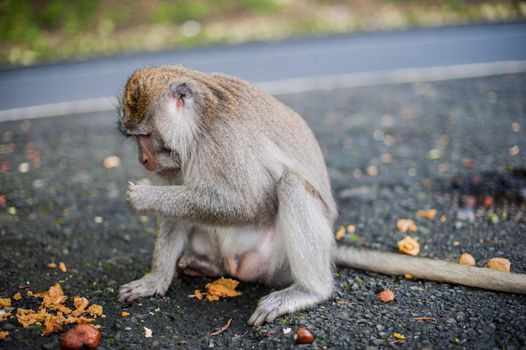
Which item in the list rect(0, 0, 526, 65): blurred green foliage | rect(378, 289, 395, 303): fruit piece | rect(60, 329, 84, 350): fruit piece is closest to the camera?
rect(60, 329, 84, 350): fruit piece

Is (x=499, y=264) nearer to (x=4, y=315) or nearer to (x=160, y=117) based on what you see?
(x=160, y=117)

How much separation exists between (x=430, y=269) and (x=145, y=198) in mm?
2019

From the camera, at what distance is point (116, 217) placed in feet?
18.0

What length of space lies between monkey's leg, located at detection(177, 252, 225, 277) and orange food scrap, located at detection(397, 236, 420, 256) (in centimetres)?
143

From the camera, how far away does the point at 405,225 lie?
506 cm

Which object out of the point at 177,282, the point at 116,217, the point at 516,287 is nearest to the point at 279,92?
the point at 116,217

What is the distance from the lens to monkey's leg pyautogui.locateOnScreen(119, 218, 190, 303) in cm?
408

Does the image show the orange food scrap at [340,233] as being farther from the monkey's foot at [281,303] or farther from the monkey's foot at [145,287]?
the monkey's foot at [145,287]

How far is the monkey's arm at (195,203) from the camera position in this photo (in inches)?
146

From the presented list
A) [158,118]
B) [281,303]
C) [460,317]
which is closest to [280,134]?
[158,118]

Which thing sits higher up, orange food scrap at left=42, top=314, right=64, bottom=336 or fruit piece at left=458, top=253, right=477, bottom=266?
orange food scrap at left=42, top=314, right=64, bottom=336

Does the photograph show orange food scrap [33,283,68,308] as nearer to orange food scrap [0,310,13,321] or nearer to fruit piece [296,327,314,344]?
orange food scrap [0,310,13,321]

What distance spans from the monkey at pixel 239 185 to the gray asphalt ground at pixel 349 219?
145 mm

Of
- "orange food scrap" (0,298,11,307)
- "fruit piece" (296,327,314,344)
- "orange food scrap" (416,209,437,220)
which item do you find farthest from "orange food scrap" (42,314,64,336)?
"orange food scrap" (416,209,437,220)
